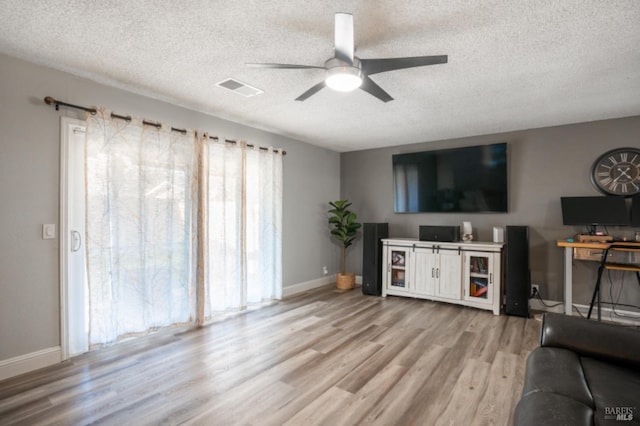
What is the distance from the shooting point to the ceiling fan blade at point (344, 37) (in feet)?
5.72

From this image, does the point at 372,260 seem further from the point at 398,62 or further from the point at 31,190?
the point at 31,190

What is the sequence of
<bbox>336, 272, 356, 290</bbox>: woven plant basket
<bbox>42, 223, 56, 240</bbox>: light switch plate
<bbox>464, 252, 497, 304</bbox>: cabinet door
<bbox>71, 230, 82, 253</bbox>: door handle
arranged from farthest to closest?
1. <bbox>336, 272, 356, 290</bbox>: woven plant basket
2. <bbox>464, 252, 497, 304</bbox>: cabinet door
3. <bbox>71, 230, 82, 253</bbox>: door handle
4. <bbox>42, 223, 56, 240</bbox>: light switch plate

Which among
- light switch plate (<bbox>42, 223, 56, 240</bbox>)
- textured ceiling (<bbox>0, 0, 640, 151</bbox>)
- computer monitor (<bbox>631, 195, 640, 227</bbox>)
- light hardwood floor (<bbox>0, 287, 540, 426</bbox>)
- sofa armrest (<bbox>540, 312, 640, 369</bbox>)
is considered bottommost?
light hardwood floor (<bbox>0, 287, 540, 426</bbox>)

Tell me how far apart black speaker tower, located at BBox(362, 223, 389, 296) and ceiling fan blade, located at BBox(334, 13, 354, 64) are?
10.6 ft

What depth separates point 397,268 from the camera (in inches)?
187

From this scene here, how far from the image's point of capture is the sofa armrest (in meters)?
1.56

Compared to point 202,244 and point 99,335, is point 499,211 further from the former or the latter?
point 99,335

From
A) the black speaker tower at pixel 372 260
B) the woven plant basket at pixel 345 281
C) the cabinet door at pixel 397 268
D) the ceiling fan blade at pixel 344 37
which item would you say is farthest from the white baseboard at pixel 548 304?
the ceiling fan blade at pixel 344 37

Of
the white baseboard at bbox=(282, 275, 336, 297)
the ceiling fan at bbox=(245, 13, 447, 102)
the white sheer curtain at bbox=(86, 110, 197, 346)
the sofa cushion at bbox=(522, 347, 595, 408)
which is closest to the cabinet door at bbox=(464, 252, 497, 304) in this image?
the white baseboard at bbox=(282, 275, 336, 297)

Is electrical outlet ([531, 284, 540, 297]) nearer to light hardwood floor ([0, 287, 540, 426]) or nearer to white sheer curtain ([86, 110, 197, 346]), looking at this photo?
light hardwood floor ([0, 287, 540, 426])

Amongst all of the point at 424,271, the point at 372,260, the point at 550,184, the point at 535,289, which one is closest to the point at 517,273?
the point at 535,289

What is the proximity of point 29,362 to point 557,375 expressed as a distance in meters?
3.56

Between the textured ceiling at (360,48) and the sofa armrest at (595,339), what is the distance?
71.2 inches

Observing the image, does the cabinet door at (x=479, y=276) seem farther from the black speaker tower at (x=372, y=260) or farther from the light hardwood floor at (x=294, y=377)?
the black speaker tower at (x=372, y=260)
